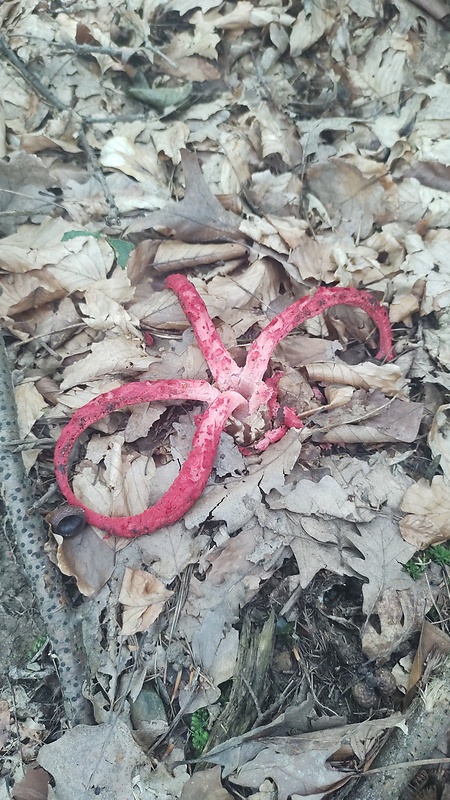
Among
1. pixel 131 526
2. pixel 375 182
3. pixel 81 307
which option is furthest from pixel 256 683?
pixel 375 182

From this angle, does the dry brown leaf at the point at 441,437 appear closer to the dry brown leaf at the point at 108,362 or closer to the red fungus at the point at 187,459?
the red fungus at the point at 187,459

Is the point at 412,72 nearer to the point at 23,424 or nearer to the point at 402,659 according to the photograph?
the point at 23,424

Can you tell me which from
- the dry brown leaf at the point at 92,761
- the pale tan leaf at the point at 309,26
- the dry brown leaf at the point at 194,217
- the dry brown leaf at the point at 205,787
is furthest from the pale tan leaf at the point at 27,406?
the pale tan leaf at the point at 309,26

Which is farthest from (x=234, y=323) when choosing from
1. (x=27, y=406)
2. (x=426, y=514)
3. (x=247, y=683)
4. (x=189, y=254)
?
(x=247, y=683)

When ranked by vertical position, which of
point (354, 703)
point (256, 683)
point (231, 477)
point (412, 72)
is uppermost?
point (412, 72)

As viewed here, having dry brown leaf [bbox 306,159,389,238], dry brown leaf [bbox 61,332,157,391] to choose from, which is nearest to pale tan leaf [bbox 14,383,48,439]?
dry brown leaf [bbox 61,332,157,391]

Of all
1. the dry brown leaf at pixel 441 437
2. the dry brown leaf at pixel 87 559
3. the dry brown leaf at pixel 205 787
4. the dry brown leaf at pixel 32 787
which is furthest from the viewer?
the dry brown leaf at pixel 441 437

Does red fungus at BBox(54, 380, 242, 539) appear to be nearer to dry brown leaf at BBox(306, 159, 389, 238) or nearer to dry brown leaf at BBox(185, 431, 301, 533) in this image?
dry brown leaf at BBox(185, 431, 301, 533)
